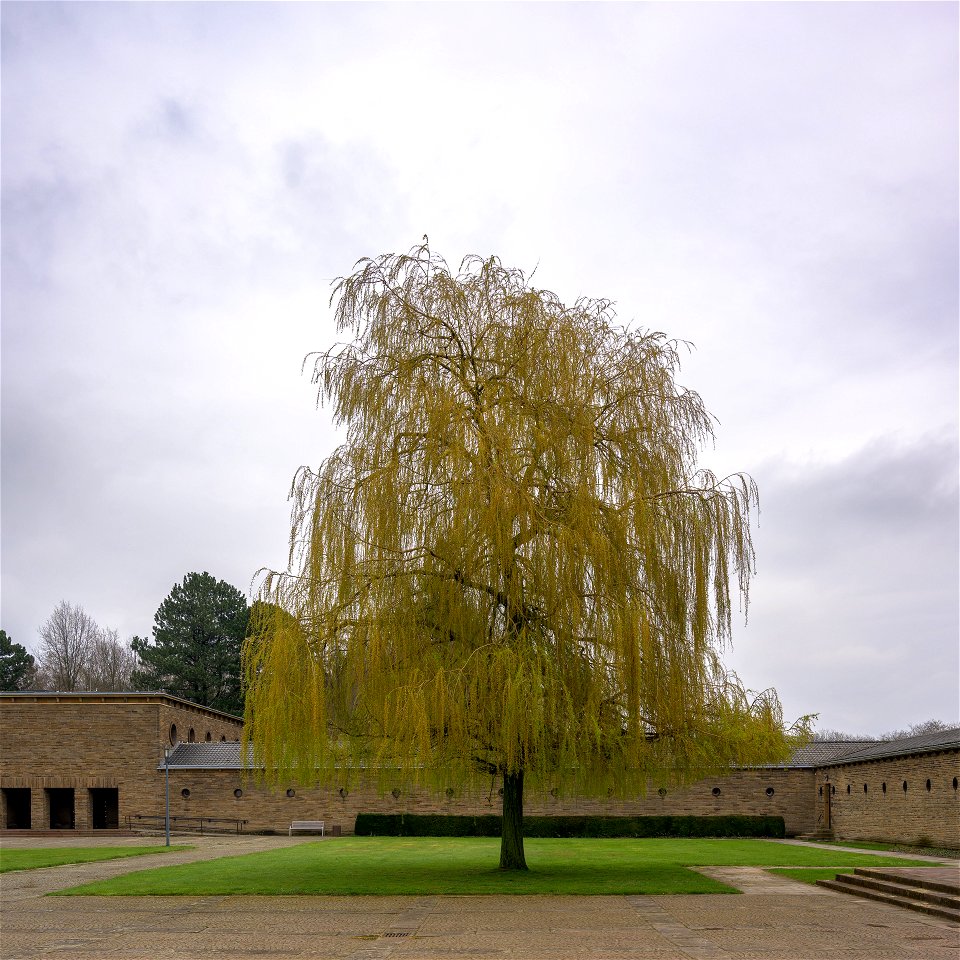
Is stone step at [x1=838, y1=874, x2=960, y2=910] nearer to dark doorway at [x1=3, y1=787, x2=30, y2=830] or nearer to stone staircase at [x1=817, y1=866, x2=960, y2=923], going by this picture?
stone staircase at [x1=817, y1=866, x2=960, y2=923]

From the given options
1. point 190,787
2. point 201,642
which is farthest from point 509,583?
point 201,642

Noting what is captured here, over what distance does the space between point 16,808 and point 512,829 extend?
3022 cm

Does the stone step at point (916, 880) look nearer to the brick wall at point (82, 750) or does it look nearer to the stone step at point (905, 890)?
the stone step at point (905, 890)

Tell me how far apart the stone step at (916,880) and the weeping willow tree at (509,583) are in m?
2.62

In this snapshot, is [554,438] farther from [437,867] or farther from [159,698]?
[159,698]

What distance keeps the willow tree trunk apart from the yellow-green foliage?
2.32ft

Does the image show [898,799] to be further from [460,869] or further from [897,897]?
[460,869]

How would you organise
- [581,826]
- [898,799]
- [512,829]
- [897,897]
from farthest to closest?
[581,826]
[898,799]
[512,829]
[897,897]

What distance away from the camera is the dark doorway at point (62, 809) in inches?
1613

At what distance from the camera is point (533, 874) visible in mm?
18641

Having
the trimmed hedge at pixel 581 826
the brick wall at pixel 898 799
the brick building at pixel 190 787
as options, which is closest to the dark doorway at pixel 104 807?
the brick building at pixel 190 787

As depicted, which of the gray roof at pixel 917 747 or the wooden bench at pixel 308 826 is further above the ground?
the gray roof at pixel 917 747

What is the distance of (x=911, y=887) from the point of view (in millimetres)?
16156

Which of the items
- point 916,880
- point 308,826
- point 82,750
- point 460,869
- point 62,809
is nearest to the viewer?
point 916,880
